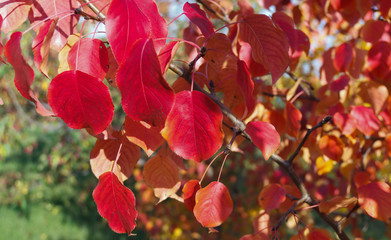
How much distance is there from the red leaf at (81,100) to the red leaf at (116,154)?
16 cm

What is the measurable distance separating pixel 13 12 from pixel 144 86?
1.19 ft

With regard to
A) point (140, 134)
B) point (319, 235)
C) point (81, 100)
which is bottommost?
point (319, 235)

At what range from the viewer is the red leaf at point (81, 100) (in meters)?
0.52

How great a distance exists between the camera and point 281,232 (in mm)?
2752

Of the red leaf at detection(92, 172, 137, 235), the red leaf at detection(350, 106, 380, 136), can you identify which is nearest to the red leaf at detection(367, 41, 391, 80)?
the red leaf at detection(350, 106, 380, 136)

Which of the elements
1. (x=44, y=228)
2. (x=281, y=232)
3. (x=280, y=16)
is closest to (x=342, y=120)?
(x=280, y=16)

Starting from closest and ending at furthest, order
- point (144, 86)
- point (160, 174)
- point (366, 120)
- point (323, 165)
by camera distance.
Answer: point (144, 86)
point (160, 174)
point (366, 120)
point (323, 165)

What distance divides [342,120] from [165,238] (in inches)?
89.9

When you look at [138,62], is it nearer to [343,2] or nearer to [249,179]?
[343,2]

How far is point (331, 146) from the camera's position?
1031mm

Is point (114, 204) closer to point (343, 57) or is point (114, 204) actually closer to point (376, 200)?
point (376, 200)

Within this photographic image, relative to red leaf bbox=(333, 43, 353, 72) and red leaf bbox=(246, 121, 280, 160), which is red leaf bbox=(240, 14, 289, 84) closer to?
red leaf bbox=(246, 121, 280, 160)

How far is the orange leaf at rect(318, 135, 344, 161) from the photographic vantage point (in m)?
1.02

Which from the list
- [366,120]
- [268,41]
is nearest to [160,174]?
[268,41]
